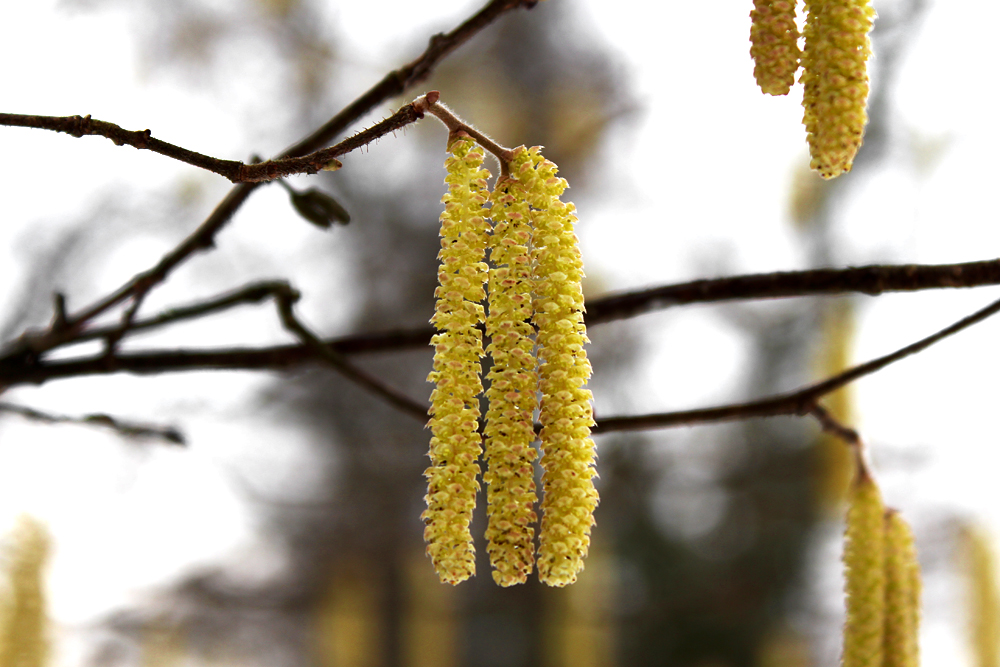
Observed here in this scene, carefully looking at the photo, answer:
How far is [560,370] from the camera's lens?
21 cm

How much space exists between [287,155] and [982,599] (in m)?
1.64

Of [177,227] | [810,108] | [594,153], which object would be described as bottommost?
[810,108]

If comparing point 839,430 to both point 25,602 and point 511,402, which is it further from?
point 25,602

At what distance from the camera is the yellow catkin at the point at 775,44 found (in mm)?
219

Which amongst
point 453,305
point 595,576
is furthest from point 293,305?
point 595,576

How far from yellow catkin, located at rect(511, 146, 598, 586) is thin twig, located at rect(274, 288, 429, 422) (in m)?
0.16

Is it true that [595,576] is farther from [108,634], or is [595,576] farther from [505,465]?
[505,465]

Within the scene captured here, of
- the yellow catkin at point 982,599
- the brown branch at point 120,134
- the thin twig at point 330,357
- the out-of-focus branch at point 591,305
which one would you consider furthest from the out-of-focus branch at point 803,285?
the yellow catkin at point 982,599

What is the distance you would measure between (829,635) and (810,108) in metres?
2.37

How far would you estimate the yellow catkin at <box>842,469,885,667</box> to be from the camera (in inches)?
11.8

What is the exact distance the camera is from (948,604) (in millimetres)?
1857

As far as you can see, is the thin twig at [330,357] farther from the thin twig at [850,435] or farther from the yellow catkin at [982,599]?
the yellow catkin at [982,599]

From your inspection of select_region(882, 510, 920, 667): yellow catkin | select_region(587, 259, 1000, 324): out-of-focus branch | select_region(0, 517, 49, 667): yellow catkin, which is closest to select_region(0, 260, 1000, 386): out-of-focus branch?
select_region(587, 259, 1000, 324): out-of-focus branch

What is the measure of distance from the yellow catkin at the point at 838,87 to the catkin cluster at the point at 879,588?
181mm
